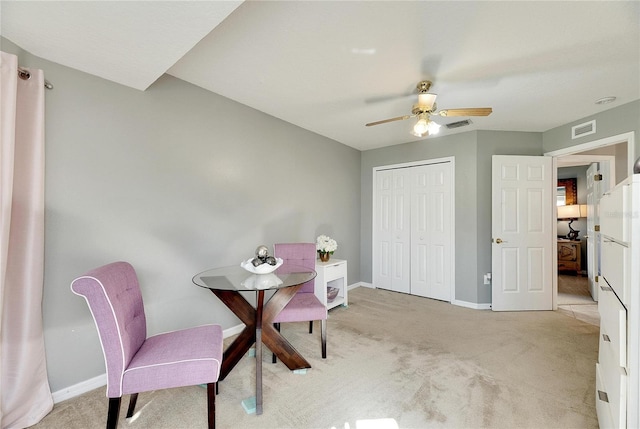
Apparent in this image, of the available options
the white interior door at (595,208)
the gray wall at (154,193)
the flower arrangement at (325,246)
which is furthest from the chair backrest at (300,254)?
the white interior door at (595,208)

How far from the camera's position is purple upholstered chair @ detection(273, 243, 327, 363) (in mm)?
2244

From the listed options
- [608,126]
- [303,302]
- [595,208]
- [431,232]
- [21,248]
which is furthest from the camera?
[595,208]

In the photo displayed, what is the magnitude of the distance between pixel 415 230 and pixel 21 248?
13.8 ft

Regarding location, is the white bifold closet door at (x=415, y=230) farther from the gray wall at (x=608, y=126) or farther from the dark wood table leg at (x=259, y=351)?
the dark wood table leg at (x=259, y=351)

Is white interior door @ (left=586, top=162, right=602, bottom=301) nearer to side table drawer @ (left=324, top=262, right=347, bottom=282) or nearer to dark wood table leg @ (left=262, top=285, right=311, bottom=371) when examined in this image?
side table drawer @ (left=324, top=262, right=347, bottom=282)

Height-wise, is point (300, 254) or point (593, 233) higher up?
point (593, 233)

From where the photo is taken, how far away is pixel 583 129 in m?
3.24

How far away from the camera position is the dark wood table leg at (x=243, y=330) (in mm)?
1964

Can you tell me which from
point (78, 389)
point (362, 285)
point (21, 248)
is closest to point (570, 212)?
point (362, 285)

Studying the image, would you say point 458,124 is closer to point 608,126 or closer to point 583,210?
point 608,126

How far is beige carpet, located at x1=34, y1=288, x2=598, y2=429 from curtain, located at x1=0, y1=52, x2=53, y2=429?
7.8 inches

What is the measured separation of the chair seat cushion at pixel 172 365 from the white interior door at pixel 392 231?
3.40m

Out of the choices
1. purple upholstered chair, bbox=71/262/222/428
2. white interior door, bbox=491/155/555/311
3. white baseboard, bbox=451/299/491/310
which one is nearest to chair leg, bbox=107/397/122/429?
purple upholstered chair, bbox=71/262/222/428

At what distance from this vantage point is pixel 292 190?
11.7 feet
